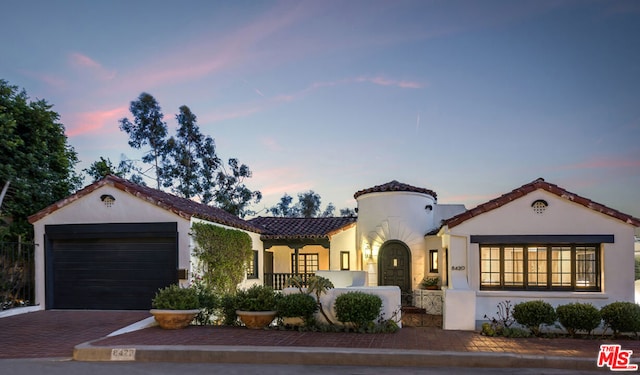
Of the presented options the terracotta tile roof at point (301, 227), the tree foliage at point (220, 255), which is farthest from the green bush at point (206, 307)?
the terracotta tile roof at point (301, 227)

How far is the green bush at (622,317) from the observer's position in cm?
1009

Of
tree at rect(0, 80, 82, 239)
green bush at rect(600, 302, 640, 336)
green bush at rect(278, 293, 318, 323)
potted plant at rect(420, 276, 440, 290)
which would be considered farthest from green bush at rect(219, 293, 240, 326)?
tree at rect(0, 80, 82, 239)

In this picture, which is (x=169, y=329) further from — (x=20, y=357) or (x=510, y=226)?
(x=510, y=226)

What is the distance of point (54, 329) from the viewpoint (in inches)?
453

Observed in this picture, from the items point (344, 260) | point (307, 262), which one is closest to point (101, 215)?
point (344, 260)

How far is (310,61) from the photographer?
52.1 ft

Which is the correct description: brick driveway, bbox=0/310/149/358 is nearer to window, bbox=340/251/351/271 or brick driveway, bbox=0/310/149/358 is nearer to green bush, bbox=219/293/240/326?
green bush, bbox=219/293/240/326

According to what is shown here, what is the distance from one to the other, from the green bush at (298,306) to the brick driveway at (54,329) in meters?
4.01

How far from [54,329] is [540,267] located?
1253 cm

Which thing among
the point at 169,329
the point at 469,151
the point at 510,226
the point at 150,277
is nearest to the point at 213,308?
the point at 169,329

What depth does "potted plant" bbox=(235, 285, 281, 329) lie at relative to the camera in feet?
37.2

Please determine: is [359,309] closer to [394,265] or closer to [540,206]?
[540,206]

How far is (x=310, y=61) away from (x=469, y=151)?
7.17 metres

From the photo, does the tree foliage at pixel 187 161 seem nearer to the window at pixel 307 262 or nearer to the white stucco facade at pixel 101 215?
the window at pixel 307 262
